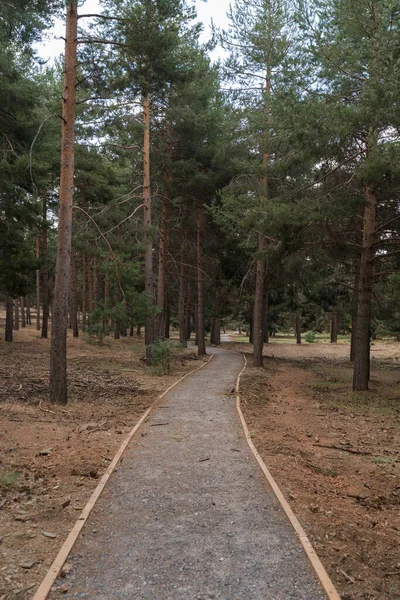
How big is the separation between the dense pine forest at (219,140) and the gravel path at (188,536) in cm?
477

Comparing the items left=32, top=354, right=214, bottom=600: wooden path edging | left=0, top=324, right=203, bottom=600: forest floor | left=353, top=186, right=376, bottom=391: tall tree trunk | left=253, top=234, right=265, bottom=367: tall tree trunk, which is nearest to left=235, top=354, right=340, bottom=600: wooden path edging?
left=32, top=354, right=214, bottom=600: wooden path edging

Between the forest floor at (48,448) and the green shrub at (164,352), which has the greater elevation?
the green shrub at (164,352)

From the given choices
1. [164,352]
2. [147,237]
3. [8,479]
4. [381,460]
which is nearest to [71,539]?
[8,479]

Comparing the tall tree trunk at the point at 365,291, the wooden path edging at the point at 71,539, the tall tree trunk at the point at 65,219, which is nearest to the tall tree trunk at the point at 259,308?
the tall tree trunk at the point at 365,291

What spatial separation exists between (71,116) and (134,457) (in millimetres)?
7217

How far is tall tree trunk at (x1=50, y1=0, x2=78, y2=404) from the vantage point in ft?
31.7

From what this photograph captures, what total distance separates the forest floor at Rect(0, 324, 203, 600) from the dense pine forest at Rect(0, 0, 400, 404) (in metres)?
1.19

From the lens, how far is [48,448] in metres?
6.80

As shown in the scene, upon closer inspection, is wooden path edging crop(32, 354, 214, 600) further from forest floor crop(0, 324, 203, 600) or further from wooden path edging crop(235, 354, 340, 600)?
wooden path edging crop(235, 354, 340, 600)

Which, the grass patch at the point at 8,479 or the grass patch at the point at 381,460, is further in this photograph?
the grass patch at the point at 381,460

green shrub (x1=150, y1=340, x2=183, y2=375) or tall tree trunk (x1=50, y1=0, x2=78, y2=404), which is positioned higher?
tall tree trunk (x1=50, y1=0, x2=78, y2=404)

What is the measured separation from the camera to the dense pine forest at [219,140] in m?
10.4

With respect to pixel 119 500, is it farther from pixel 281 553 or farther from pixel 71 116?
pixel 71 116

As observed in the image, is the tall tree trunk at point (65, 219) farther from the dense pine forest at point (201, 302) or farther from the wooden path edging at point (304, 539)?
the wooden path edging at point (304, 539)
